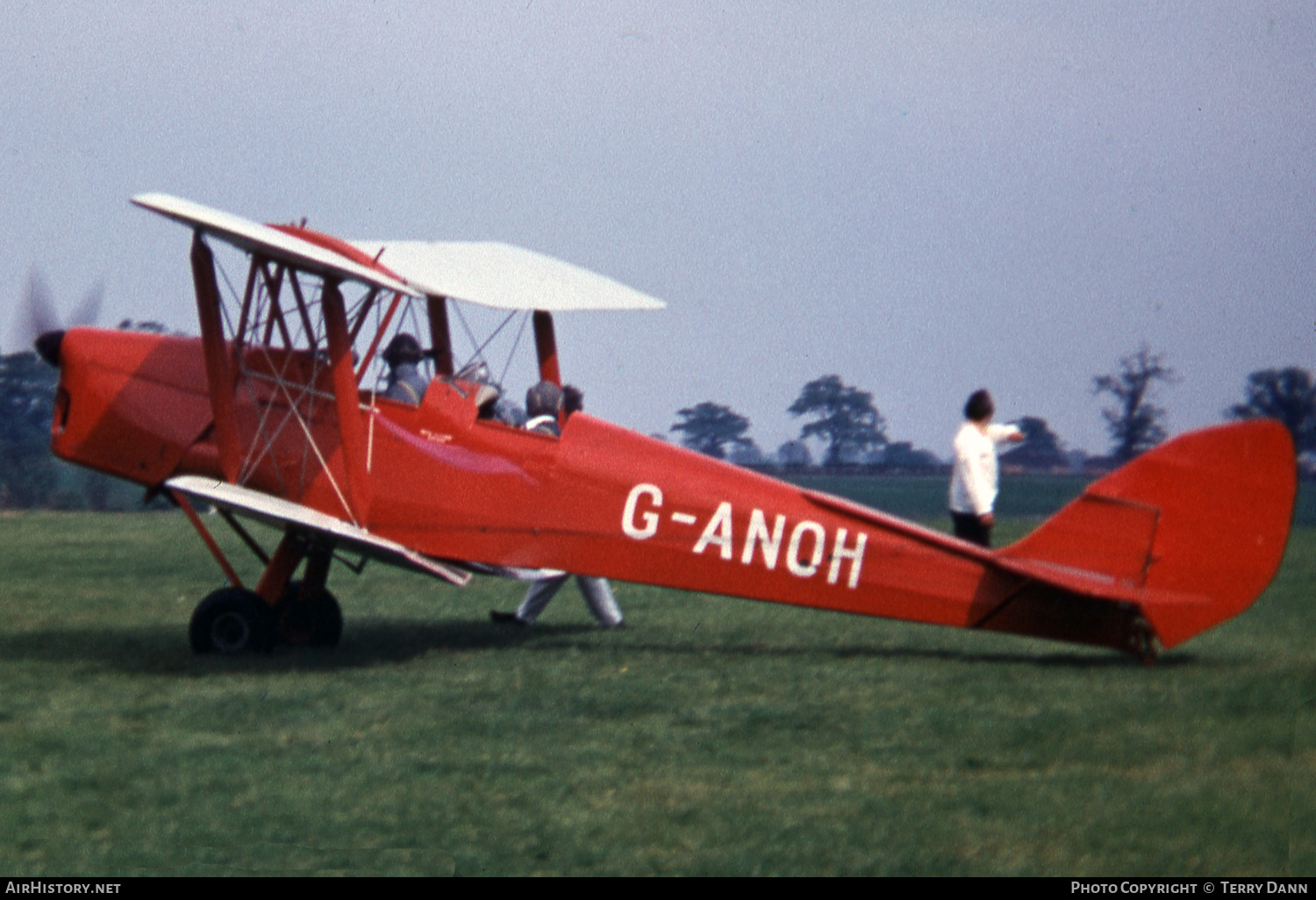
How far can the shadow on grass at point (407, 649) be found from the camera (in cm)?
803

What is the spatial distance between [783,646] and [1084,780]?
3.70m

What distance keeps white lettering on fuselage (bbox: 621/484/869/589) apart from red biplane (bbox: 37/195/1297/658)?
10mm

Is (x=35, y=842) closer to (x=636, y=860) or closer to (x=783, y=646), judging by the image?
(x=636, y=860)

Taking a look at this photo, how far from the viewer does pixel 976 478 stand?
938 centimetres

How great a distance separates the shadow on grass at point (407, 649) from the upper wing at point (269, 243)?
226cm

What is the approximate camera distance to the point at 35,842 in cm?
459

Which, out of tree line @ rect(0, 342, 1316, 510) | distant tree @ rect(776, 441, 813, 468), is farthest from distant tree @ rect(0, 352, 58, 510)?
distant tree @ rect(776, 441, 813, 468)

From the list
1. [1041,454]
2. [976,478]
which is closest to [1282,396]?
[976,478]

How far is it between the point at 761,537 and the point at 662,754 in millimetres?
2487

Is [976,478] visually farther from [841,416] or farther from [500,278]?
[841,416]

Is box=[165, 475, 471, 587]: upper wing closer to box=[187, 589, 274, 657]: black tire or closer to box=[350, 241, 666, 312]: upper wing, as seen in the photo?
box=[187, 589, 274, 657]: black tire

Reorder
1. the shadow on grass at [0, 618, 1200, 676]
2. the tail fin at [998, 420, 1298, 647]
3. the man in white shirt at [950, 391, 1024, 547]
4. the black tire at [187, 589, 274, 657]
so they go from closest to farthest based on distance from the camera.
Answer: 1. the tail fin at [998, 420, 1298, 647]
2. the shadow on grass at [0, 618, 1200, 676]
3. the black tire at [187, 589, 274, 657]
4. the man in white shirt at [950, 391, 1024, 547]

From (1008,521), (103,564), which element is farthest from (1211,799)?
(1008,521)

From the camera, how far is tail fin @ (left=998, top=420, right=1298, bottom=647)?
23.6ft
